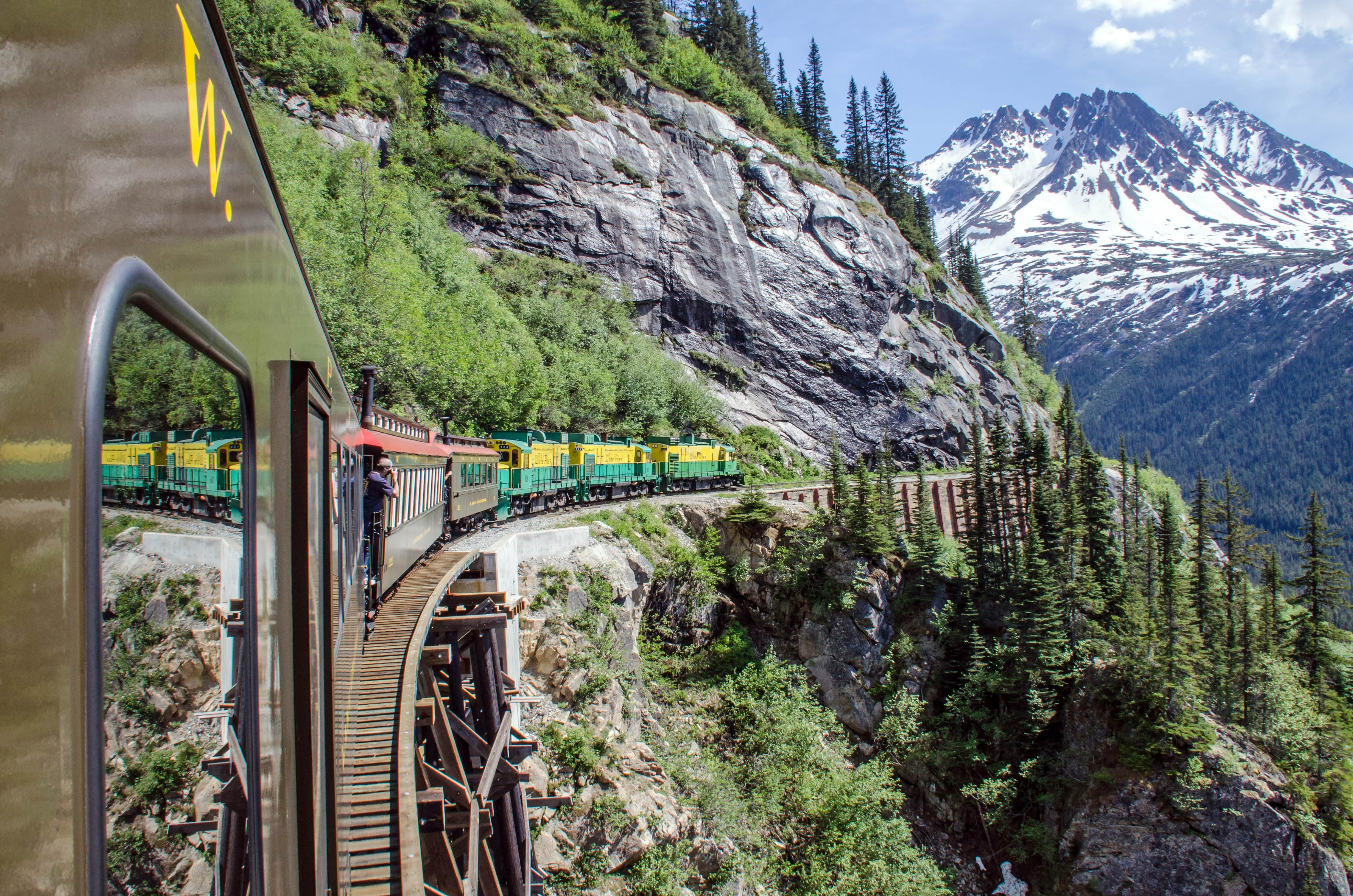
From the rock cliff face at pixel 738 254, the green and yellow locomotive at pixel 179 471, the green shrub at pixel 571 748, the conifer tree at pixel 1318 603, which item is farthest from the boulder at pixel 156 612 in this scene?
the conifer tree at pixel 1318 603

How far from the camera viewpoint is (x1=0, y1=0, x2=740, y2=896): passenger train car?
0.90 m

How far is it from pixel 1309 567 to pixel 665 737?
40739mm

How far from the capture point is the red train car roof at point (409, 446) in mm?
8484

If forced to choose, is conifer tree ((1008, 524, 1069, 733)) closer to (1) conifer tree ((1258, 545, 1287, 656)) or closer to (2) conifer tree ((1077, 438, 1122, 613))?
(2) conifer tree ((1077, 438, 1122, 613))

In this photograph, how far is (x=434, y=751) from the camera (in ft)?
45.7

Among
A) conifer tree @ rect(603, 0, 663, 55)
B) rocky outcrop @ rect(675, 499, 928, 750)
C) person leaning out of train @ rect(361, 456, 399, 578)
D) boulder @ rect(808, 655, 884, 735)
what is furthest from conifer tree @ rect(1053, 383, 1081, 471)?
person leaning out of train @ rect(361, 456, 399, 578)

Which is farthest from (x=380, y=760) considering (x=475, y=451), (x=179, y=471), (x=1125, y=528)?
(x=1125, y=528)

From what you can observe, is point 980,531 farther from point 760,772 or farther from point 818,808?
point 760,772

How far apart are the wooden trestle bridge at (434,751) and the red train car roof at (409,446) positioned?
2092mm

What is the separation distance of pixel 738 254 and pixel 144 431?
186 feet

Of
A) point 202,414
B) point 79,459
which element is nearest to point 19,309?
point 79,459

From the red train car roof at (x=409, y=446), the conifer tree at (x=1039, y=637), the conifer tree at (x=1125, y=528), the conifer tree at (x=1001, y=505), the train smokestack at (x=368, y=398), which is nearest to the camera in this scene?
the red train car roof at (x=409, y=446)

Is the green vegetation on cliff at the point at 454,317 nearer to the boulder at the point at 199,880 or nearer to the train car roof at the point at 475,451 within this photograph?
the train car roof at the point at 475,451

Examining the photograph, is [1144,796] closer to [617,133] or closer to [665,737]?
[665,737]
